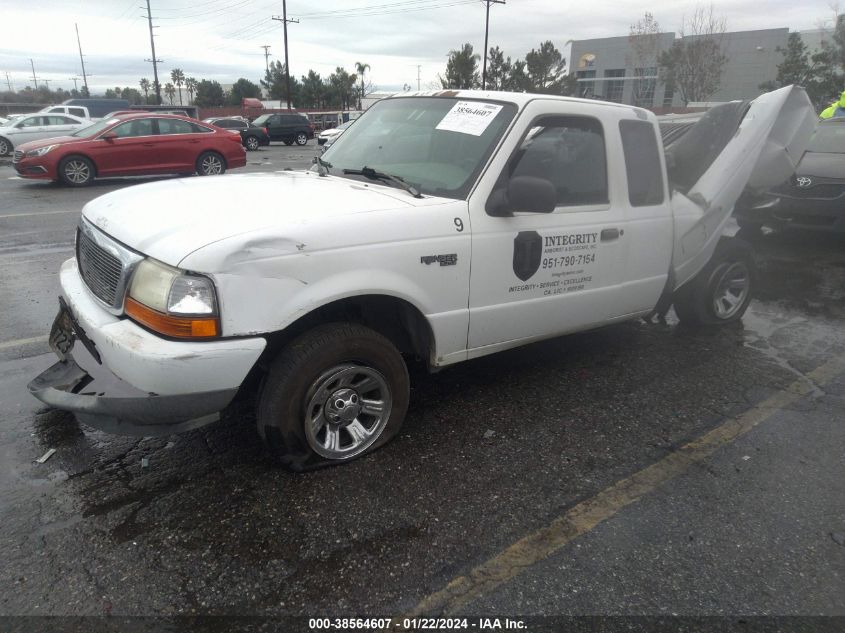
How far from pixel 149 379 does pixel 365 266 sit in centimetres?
103

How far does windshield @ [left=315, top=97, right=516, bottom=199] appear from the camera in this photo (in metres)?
3.29

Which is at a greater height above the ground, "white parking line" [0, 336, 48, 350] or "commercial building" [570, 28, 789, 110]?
"commercial building" [570, 28, 789, 110]

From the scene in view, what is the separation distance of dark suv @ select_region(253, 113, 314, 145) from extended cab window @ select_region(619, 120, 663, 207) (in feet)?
95.8

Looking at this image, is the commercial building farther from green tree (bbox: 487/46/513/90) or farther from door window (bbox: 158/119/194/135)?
door window (bbox: 158/119/194/135)

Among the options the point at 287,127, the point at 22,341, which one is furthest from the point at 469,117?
the point at 287,127

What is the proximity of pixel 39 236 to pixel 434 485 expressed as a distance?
7569 mm

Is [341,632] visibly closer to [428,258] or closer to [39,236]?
[428,258]

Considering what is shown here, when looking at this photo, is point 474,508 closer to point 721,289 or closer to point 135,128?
point 721,289

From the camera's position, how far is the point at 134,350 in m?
2.41

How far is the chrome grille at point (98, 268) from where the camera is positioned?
2727 millimetres

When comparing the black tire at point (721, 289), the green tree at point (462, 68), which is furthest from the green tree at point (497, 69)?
the black tire at point (721, 289)

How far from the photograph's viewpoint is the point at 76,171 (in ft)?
42.4

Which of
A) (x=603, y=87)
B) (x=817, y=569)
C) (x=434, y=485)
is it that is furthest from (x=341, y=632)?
(x=603, y=87)

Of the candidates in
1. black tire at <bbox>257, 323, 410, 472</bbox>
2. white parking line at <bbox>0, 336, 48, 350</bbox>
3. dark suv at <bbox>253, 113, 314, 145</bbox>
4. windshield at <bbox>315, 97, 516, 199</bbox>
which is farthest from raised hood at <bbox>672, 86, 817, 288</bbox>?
dark suv at <bbox>253, 113, 314, 145</bbox>
